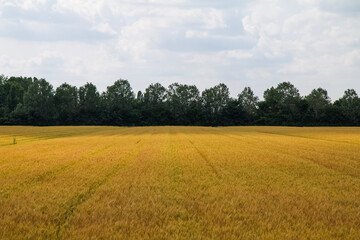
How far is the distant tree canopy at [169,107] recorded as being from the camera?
101250 mm

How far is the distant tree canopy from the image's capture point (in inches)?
3986

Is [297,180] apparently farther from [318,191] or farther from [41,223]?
[41,223]

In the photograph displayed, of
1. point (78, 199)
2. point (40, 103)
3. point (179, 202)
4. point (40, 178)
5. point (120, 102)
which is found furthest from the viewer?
point (120, 102)

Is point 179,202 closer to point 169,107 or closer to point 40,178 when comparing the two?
point 40,178

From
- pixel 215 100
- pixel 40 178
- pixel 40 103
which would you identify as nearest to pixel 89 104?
pixel 40 103

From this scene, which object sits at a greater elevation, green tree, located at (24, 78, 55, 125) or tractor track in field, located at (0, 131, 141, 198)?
green tree, located at (24, 78, 55, 125)

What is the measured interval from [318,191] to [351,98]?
399 feet

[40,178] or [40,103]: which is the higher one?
[40,103]

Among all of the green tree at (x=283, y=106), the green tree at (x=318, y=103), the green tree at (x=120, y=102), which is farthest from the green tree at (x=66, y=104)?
the green tree at (x=318, y=103)

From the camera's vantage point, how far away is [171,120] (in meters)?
110

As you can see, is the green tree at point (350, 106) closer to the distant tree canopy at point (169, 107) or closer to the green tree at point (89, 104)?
the distant tree canopy at point (169, 107)

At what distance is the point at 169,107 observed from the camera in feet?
388

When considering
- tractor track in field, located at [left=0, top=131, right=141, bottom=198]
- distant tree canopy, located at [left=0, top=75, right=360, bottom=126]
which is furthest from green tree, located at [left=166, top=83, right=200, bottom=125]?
tractor track in field, located at [left=0, top=131, right=141, bottom=198]

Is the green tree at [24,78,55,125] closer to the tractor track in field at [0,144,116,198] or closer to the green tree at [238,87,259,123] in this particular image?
the green tree at [238,87,259,123]
